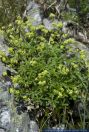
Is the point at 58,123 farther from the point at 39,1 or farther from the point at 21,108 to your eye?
the point at 39,1

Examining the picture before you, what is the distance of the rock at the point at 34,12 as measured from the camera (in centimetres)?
585

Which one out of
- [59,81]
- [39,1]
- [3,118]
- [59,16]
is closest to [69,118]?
[59,81]

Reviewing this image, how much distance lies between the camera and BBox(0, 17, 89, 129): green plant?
14.0 feet

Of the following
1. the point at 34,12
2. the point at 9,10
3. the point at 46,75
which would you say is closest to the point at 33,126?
the point at 46,75

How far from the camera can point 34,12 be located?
601cm

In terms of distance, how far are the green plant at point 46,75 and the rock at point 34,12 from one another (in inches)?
40.8

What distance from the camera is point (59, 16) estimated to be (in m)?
5.98

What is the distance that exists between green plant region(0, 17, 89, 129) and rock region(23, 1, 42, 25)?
1036 mm

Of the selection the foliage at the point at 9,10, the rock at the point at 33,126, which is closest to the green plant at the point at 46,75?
the rock at the point at 33,126

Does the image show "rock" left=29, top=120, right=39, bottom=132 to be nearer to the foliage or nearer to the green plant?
the green plant

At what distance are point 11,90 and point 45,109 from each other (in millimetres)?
498

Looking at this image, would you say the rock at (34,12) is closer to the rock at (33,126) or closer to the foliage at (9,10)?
the foliage at (9,10)

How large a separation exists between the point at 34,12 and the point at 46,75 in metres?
2.01

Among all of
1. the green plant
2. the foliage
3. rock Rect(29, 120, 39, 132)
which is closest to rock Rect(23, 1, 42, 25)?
the foliage
